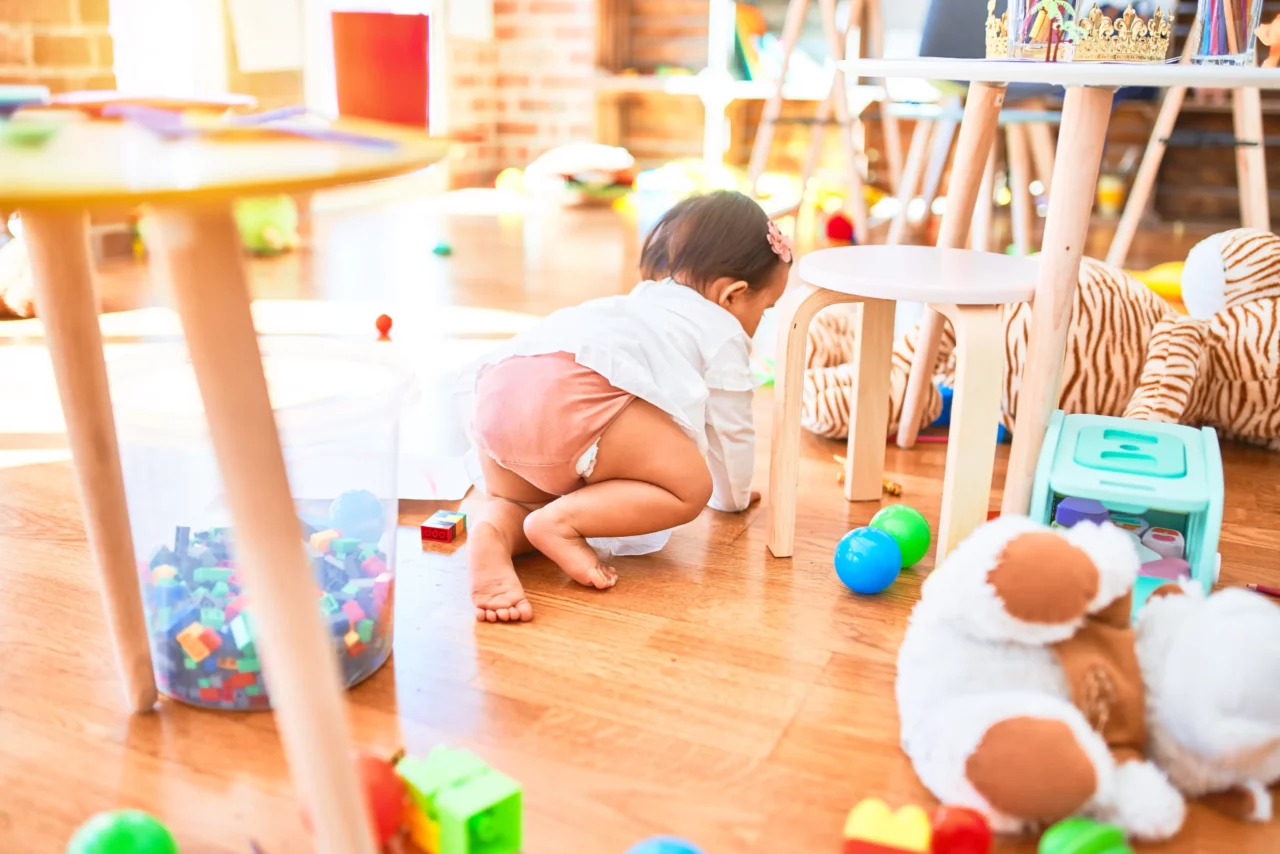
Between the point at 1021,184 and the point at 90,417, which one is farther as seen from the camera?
the point at 1021,184

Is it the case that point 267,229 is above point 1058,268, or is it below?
below

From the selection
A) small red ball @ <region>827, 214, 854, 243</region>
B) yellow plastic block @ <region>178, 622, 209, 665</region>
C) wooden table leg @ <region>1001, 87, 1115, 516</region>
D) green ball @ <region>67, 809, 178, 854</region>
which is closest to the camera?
green ball @ <region>67, 809, 178, 854</region>

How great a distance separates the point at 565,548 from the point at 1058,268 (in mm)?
569

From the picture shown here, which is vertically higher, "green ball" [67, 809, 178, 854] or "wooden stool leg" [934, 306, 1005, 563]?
"wooden stool leg" [934, 306, 1005, 563]

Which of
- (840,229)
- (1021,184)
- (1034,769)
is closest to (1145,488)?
(1034,769)

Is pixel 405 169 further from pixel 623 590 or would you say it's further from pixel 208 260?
pixel 623 590

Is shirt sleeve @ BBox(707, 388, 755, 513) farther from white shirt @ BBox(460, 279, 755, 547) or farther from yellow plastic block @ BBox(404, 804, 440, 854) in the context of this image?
yellow plastic block @ BBox(404, 804, 440, 854)

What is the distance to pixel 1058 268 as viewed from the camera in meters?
1.15

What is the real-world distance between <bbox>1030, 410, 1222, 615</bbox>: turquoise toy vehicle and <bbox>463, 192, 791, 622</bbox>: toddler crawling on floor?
0.34m

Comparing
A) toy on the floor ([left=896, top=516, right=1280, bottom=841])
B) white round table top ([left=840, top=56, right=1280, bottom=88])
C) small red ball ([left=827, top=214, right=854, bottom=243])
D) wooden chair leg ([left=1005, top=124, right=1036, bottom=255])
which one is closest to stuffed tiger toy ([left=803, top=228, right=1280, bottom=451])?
white round table top ([left=840, top=56, right=1280, bottom=88])

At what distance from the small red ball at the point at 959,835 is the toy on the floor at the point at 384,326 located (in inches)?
60.5

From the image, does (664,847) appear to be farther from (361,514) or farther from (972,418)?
(972,418)

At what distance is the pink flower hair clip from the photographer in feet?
4.23

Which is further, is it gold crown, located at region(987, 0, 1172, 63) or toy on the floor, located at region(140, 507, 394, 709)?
A: gold crown, located at region(987, 0, 1172, 63)
